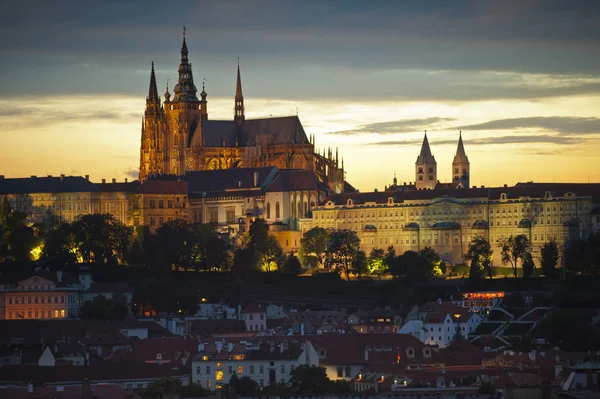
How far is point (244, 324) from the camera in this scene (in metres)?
134

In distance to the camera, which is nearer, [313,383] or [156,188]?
[313,383]

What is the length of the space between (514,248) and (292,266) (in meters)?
17.8

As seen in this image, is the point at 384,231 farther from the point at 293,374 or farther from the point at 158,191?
the point at 293,374

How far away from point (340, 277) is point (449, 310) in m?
30.7

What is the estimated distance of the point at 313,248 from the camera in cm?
18375

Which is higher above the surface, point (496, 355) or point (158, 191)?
point (158, 191)

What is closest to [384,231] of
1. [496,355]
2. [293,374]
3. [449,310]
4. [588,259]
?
[588,259]

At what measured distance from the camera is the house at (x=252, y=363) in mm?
101562

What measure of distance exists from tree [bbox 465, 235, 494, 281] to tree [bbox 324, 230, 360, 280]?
→ 9273 mm

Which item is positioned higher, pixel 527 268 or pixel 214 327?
pixel 527 268

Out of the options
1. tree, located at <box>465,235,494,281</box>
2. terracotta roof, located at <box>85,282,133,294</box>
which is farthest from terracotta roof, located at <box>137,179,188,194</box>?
terracotta roof, located at <box>85,282,133,294</box>

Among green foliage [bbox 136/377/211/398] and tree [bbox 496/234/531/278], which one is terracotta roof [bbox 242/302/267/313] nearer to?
tree [bbox 496/234/531/278]

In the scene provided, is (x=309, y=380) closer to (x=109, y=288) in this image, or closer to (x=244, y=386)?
(x=244, y=386)

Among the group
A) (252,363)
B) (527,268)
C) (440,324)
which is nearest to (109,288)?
(440,324)
